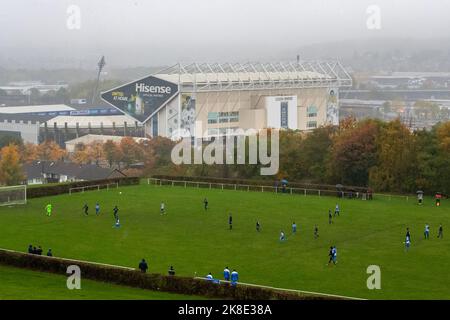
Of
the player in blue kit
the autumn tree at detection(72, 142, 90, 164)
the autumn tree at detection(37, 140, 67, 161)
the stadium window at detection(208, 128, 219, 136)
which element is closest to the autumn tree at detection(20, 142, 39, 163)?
the autumn tree at detection(37, 140, 67, 161)

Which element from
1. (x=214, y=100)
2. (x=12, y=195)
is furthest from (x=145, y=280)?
(x=214, y=100)

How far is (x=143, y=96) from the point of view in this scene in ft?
281

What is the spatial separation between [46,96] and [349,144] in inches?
4938

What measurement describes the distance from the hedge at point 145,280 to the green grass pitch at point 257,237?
1662 millimetres

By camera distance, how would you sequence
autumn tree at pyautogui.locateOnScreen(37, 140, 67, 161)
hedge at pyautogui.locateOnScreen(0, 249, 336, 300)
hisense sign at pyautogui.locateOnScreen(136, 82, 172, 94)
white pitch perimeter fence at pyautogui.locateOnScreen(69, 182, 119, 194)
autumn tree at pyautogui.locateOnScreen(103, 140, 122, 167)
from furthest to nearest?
1. hisense sign at pyautogui.locateOnScreen(136, 82, 172, 94)
2. autumn tree at pyautogui.locateOnScreen(37, 140, 67, 161)
3. autumn tree at pyautogui.locateOnScreen(103, 140, 122, 167)
4. white pitch perimeter fence at pyautogui.locateOnScreen(69, 182, 119, 194)
5. hedge at pyautogui.locateOnScreen(0, 249, 336, 300)

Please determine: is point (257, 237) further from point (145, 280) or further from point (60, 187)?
point (60, 187)

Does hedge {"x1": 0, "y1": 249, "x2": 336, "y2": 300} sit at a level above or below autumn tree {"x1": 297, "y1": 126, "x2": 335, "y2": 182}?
below

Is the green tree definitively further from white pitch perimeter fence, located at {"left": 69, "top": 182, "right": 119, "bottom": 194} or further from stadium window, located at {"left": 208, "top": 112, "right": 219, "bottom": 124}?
stadium window, located at {"left": 208, "top": 112, "right": 219, "bottom": 124}

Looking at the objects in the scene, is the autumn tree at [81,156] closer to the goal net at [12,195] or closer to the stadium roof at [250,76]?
the stadium roof at [250,76]

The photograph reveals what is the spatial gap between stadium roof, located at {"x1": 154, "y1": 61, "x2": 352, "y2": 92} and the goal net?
4830 cm

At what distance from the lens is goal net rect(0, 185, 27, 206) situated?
33625 millimetres

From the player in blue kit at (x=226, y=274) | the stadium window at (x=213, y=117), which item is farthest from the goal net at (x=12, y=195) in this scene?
the stadium window at (x=213, y=117)

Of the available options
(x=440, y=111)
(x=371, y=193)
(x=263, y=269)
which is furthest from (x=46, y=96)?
(x=263, y=269)
